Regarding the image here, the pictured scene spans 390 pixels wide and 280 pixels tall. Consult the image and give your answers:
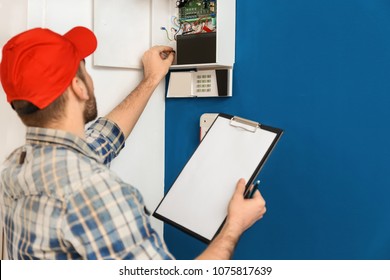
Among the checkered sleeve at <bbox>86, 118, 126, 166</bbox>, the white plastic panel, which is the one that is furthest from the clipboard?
the white plastic panel

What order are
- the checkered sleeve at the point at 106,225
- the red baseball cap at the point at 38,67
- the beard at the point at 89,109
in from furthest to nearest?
the beard at the point at 89,109 → the red baseball cap at the point at 38,67 → the checkered sleeve at the point at 106,225


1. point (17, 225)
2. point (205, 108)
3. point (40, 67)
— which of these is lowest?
point (17, 225)

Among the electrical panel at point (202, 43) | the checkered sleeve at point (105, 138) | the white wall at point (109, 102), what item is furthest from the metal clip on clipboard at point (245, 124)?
the white wall at point (109, 102)

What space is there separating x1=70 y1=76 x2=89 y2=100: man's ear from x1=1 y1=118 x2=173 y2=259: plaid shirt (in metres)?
0.12

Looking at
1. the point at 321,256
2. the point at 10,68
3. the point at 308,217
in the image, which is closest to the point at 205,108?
the point at 308,217

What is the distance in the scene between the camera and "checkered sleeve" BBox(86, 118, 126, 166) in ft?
4.78

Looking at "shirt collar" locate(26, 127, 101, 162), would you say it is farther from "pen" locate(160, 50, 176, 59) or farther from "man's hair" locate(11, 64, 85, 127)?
"pen" locate(160, 50, 176, 59)

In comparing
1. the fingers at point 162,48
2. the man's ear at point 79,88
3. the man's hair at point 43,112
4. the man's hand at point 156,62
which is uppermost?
the fingers at point 162,48

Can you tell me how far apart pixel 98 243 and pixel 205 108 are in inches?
35.9

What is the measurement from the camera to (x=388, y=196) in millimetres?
1372

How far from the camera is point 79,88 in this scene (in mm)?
1174

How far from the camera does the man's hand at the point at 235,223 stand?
43.7 inches

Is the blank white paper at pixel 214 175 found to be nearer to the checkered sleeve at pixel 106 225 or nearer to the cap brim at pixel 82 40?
the checkered sleeve at pixel 106 225

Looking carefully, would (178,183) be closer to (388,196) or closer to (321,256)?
(321,256)
